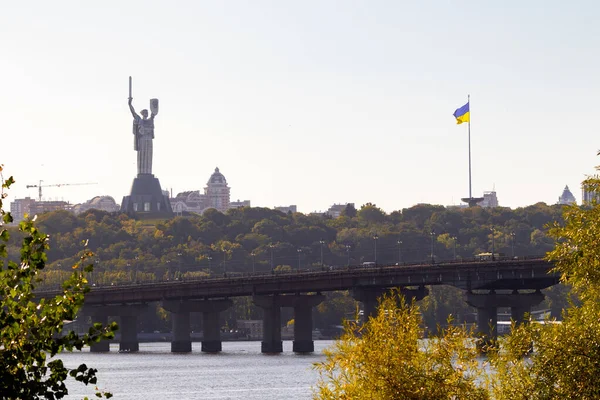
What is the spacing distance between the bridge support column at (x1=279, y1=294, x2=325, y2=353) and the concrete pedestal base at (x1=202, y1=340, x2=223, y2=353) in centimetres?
1124

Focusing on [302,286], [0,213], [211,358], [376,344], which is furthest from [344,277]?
[0,213]

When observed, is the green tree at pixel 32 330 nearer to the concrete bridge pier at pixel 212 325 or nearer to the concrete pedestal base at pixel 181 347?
the concrete bridge pier at pixel 212 325

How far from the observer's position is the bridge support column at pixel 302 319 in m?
183

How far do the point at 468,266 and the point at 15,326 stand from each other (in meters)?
145

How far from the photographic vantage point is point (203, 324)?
639ft

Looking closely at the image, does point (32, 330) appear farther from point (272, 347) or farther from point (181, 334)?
point (181, 334)

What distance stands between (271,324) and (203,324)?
13.7 meters

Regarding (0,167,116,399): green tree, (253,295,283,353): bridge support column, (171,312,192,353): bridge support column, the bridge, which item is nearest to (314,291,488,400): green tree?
(0,167,116,399): green tree

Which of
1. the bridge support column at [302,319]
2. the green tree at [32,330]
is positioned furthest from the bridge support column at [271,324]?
the green tree at [32,330]

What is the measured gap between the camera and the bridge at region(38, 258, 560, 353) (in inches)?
6516

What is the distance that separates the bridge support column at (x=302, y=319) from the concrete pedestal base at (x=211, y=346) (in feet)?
36.9

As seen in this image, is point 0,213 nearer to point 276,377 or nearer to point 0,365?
point 0,365

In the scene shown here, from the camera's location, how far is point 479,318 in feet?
556

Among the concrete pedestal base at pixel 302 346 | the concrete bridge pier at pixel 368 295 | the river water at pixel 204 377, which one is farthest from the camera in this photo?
the concrete pedestal base at pixel 302 346
